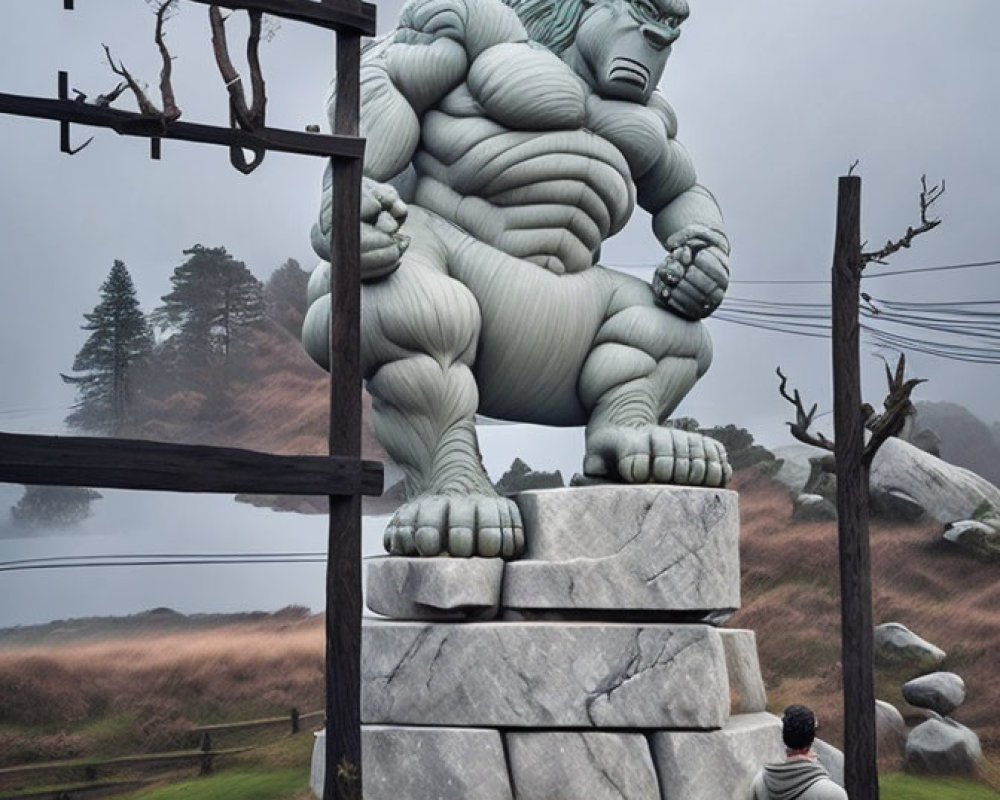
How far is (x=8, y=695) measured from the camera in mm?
7910

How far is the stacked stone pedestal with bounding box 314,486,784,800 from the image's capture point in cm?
553

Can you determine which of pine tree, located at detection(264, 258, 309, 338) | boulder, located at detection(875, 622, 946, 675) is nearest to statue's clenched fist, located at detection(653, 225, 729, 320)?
pine tree, located at detection(264, 258, 309, 338)

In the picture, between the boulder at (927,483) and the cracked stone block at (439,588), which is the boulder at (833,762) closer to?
the cracked stone block at (439,588)

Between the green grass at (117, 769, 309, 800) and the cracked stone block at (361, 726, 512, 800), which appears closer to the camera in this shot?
the cracked stone block at (361, 726, 512, 800)

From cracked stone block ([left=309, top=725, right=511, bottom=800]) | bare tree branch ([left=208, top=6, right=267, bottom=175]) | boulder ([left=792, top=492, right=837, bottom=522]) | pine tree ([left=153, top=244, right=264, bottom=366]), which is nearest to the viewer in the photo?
bare tree branch ([left=208, top=6, right=267, bottom=175])

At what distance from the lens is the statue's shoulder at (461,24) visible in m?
6.02

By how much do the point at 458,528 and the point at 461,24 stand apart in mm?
1705

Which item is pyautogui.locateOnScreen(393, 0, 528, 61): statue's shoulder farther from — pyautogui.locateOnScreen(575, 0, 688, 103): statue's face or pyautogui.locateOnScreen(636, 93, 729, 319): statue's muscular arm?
pyautogui.locateOnScreen(636, 93, 729, 319): statue's muscular arm

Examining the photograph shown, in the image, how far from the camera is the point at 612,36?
6.20 metres

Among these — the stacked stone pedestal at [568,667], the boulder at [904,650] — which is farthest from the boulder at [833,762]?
the boulder at [904,650]

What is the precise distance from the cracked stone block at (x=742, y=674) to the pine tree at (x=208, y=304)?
2.57 meters

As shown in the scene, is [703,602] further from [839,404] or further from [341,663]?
[341,663]

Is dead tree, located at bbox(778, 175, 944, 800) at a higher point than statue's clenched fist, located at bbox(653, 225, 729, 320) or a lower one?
lower

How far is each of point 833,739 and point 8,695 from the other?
4100mm
